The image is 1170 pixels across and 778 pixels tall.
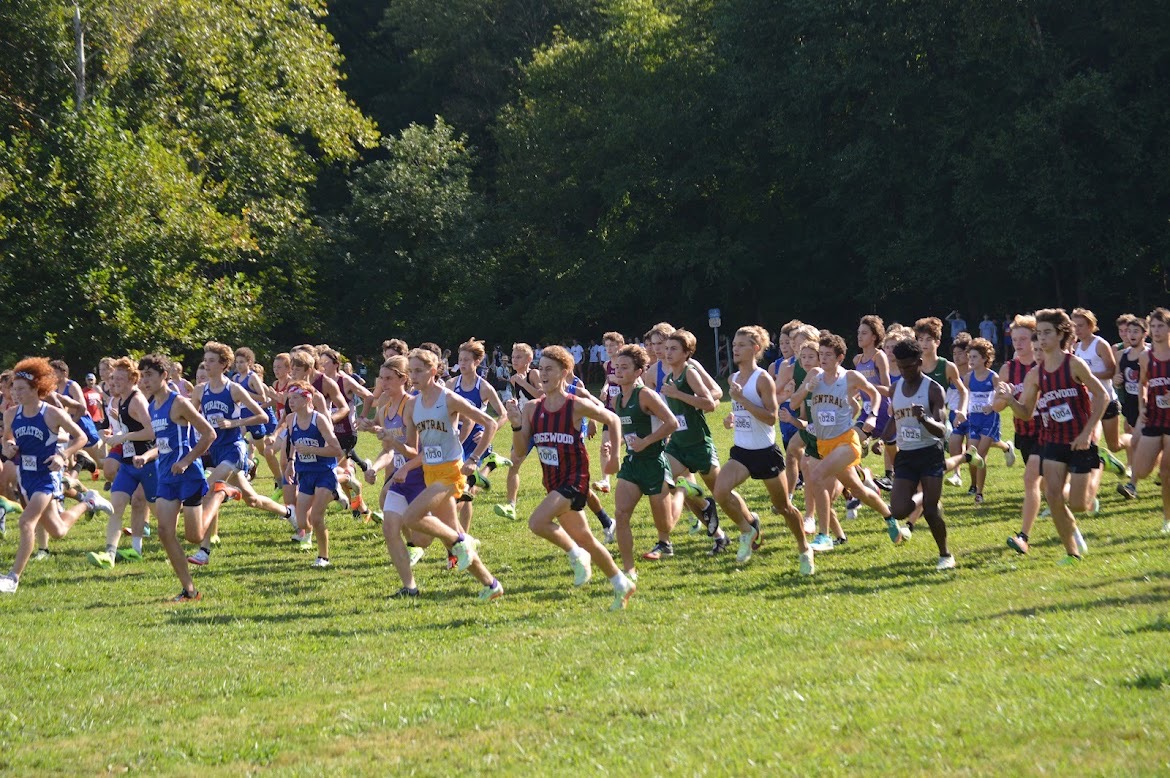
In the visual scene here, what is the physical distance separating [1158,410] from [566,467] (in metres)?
5.38

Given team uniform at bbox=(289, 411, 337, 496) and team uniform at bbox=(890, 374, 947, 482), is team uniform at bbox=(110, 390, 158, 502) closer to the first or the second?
team uniform at bbox=(289, 411, 337, 496)

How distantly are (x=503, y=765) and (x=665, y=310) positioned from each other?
4631 centimetres

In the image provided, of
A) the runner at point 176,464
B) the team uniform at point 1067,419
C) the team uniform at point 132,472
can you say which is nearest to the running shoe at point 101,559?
the team uniform at point 132,472

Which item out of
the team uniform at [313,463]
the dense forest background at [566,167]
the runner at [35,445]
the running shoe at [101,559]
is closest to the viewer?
the runner at [35,445]

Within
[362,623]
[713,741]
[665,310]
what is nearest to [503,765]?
[713,741]

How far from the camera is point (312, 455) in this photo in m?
12.3

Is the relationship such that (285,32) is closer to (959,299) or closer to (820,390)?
(959,299)

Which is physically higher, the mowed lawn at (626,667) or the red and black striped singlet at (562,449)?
the red and black striped singlet at (562,449)

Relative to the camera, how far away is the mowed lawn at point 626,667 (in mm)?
6000

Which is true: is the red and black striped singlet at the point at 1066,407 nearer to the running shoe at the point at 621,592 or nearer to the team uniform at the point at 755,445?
the team uniform at the point at 755,445

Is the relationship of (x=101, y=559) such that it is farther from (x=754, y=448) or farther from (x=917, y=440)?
(x=917, y=440)

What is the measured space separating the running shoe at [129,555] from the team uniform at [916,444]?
7.32 metres

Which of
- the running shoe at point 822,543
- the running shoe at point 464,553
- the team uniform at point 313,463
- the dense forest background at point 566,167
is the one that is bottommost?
the running shoe at point 822,543

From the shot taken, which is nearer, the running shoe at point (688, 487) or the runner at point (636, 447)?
the runner at point (636, 447)
